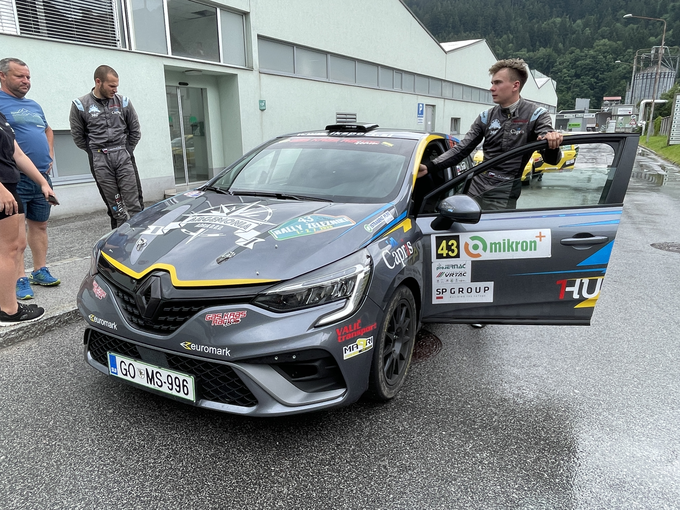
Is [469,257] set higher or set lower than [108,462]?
higher

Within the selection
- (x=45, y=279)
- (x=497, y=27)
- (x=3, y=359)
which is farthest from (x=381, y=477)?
(x=497, y=27)

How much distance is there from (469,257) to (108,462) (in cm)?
231

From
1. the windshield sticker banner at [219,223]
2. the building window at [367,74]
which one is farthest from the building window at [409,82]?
the windshield sticker banner at [219,223]

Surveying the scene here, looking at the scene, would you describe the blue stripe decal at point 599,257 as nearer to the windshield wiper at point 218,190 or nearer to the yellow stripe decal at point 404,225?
the yellow stripe decal at point 404,225

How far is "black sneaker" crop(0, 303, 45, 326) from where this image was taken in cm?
362

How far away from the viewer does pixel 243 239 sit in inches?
100

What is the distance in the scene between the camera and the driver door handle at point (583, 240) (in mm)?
3072

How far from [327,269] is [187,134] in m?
10.5

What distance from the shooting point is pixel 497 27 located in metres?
114

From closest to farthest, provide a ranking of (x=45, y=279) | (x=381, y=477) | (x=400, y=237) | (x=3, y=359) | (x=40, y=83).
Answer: (x=381, y=477) < (x=400, y=237) < (x=3, y=359) < (x=45, y=279) < (x=40, y=83)

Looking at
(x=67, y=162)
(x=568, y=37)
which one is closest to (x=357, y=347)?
(x=67, y=162)

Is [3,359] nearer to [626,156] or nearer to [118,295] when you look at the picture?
[118,295]

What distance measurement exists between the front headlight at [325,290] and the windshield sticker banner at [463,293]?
0.92 metres

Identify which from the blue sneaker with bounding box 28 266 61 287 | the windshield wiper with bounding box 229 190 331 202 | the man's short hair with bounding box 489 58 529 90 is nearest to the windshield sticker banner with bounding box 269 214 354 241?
the windshield wiper with bounding box 229 190 331 202
